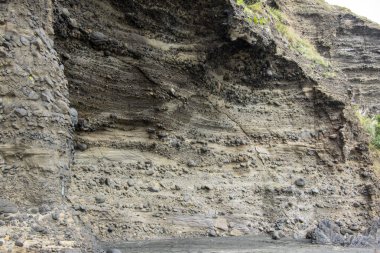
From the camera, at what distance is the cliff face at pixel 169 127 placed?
880 centimetres

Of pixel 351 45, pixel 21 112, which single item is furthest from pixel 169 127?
pixel 351 45

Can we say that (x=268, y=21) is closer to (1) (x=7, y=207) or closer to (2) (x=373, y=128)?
(2) (x=373, y=128)

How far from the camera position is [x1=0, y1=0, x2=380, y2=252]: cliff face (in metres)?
8.80

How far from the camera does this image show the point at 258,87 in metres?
15.2

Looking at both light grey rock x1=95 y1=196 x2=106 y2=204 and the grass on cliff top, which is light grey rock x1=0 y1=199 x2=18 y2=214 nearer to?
light grey rock x1=95 y1=196 x2=106 y2=204

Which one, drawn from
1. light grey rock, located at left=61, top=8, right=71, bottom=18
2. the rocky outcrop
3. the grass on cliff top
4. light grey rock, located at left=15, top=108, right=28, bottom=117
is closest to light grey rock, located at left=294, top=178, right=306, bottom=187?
the rocky outcrop

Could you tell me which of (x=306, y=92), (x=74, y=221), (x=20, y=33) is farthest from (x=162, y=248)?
(x=306, y=92)

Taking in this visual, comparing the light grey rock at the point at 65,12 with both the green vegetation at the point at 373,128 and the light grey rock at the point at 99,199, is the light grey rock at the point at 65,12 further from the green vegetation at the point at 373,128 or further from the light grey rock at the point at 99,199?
the green vegetation at the point at 373,128

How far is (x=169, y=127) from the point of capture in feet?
43.7

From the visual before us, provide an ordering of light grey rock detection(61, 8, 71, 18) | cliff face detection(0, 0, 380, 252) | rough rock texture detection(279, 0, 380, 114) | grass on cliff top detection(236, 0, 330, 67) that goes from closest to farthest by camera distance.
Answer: cliff face detection(0, 0, 380, 252) < light grey rock detection(61, 8, 71, 18) < grass on cliff top detection(236, 0, 330, 67) < rough rock texture detection(279, 0, 380, 114)

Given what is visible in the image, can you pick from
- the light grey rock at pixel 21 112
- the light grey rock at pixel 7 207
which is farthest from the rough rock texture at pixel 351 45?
the light grey rock at pixel 7 207

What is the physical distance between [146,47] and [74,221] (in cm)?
634

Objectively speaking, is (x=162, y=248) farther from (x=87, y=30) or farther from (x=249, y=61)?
(x=249, y=61)

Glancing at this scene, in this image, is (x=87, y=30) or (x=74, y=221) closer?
(x=74, y=221)
